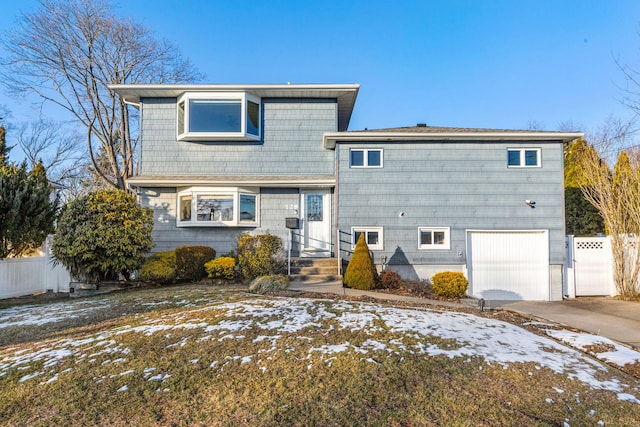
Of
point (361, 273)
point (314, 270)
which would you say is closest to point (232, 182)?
point (314, 270)

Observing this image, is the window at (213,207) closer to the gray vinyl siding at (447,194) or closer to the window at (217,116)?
the window at (217,116)

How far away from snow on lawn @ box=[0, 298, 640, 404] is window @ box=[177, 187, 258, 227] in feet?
20.3

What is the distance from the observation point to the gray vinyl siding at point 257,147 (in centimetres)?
1274

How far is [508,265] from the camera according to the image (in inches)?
443

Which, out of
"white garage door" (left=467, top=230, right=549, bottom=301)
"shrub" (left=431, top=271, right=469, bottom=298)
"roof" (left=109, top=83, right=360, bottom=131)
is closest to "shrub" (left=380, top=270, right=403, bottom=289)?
"shrub" (left=431, top=271, right=469, bottom=298)

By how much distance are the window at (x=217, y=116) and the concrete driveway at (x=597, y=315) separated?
9.85 m

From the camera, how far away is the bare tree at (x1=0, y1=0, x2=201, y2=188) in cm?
1543

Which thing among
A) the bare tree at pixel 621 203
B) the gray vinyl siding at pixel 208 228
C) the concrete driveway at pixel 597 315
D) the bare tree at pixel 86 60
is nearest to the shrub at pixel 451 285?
the concrete driveway at pixel 597 315

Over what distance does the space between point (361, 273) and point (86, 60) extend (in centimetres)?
1584

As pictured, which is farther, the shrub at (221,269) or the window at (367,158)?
the window at (367,158)

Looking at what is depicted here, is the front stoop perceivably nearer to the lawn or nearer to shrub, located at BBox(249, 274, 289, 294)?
shrub, located at BBox(249, 274, 289, 294)

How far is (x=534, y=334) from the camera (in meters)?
5.54

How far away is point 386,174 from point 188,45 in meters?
13.7

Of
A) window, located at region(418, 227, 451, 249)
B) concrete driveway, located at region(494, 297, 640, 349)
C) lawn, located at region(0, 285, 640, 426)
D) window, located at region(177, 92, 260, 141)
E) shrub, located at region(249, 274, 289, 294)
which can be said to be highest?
window, located at region(177, 92, 260, 141)
